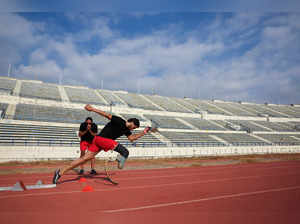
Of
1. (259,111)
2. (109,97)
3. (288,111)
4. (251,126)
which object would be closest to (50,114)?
(109,97)

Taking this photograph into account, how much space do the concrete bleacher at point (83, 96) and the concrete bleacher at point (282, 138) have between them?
85.7 ft

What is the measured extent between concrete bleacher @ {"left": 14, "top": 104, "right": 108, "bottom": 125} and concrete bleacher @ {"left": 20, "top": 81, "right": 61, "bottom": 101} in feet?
10.4

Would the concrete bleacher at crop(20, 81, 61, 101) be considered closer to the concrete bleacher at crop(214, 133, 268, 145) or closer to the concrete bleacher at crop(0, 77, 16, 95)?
the concrete bleacher at crop(0, 77, 16, 95)

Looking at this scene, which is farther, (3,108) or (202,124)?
(202,124)

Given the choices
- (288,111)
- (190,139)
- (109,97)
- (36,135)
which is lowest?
(190,139)

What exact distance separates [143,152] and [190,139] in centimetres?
815

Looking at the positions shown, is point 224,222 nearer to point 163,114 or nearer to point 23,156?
point 23,156

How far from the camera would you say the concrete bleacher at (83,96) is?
101ft

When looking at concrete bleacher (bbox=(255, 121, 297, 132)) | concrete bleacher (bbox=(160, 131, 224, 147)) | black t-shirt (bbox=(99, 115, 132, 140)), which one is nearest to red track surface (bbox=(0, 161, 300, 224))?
black t-shirt (bbox=(99, 115, 132, 140))

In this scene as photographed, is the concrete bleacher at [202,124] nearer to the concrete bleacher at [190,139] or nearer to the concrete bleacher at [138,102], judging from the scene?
the concrete bleacher at [190,139]

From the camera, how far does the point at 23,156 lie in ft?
48.7

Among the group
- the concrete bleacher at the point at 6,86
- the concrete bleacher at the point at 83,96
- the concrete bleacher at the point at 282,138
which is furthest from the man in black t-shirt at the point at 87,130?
the concrete bleacher at the point at 282,138

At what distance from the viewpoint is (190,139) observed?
82.6 feet

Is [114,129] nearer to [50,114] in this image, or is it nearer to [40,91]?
[50,114]
